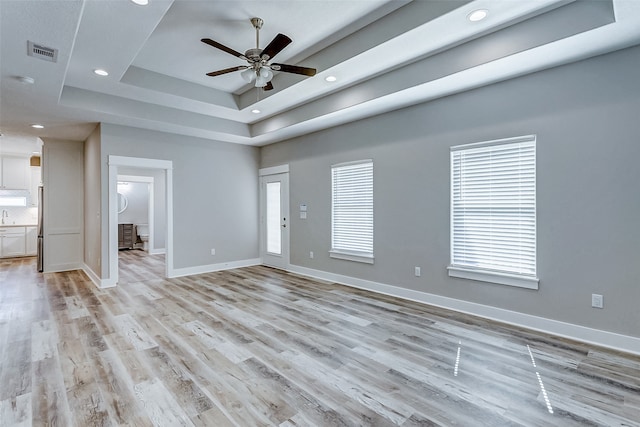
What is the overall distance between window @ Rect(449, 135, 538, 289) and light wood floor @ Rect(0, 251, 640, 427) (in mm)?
645

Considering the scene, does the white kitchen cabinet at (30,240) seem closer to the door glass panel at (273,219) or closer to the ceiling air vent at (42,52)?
the door glass panel at (273,219)

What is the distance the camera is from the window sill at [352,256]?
500 centimetres

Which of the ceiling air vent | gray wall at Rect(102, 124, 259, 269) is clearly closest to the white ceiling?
the ceiling air vent

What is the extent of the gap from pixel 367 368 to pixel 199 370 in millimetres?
1371

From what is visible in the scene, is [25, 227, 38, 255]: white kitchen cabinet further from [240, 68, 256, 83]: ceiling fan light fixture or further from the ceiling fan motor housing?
the ceiling fan motor housing

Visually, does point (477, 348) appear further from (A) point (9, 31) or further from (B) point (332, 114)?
(A) point (9, 31)

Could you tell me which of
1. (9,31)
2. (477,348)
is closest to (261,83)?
(9,31)

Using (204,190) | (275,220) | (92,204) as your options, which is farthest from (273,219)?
(92,204)

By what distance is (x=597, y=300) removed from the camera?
2992mm

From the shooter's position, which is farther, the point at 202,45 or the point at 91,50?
the point at 202,45

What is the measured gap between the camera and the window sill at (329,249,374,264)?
5000 millimetres

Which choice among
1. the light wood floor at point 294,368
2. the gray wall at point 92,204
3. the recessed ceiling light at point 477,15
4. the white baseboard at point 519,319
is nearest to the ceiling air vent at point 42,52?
the gray wall at point 92,204

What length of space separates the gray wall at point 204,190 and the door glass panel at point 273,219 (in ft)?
1.23

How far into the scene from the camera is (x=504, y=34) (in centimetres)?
298
